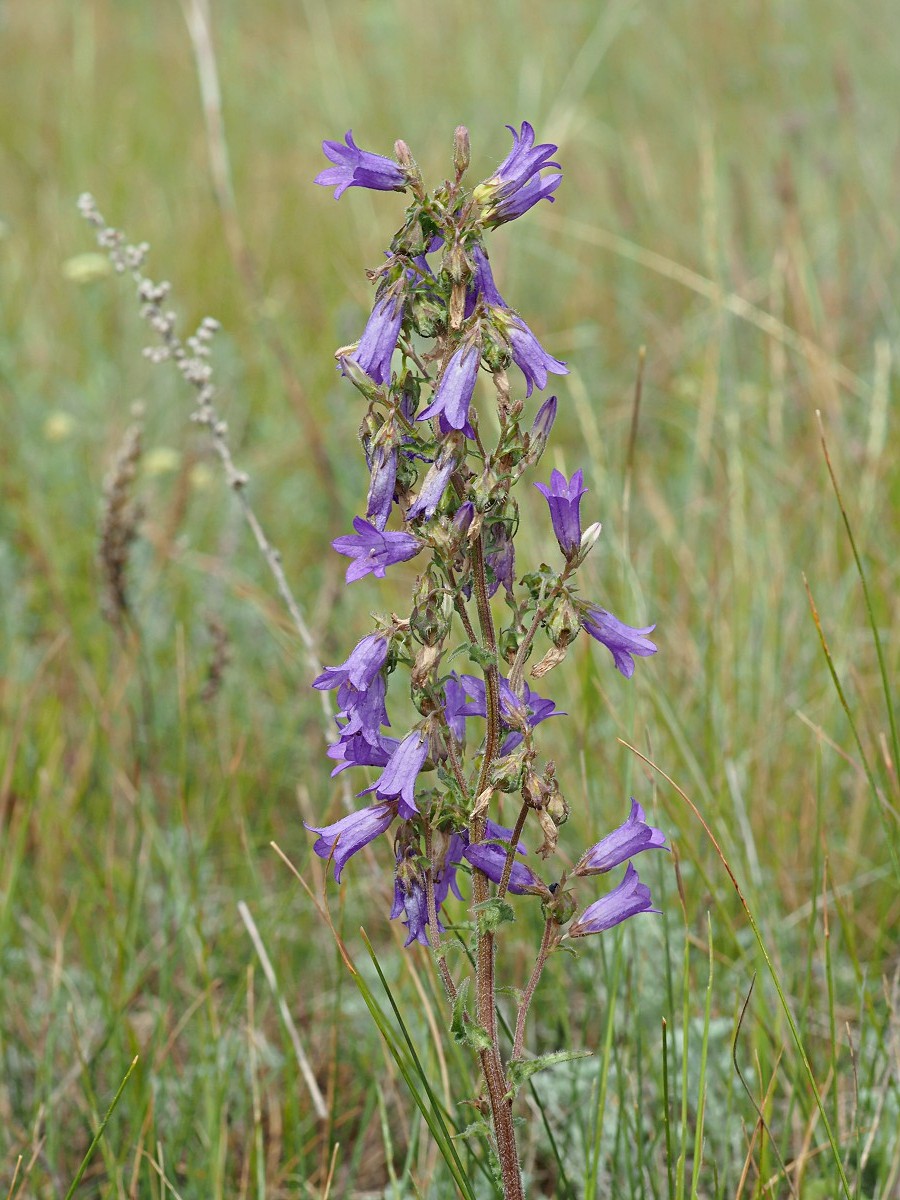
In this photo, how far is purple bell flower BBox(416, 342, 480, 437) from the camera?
5.01 feet

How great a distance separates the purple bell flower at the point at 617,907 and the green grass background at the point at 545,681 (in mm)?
184

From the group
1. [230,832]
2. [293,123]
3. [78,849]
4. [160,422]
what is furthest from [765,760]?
[293,123]

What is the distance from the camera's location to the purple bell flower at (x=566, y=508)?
5.36ft

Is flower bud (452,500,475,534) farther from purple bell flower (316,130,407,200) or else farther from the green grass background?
the green grass background

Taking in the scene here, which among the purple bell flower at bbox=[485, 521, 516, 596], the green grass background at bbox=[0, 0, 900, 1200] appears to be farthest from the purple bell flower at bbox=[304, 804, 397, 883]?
the green grass background at bbox=[0, 0, 900, 1200]

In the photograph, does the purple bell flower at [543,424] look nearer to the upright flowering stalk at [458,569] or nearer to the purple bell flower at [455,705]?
the upright flowering stalk at [458,569]

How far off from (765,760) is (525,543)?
3.51ft

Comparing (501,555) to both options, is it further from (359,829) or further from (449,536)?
(359,829)

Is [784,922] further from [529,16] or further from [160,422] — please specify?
[529,16]

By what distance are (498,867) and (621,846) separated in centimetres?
18

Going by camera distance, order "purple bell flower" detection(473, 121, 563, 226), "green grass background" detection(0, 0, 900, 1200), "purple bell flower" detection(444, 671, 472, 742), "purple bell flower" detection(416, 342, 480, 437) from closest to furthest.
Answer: "purple bell flower" detection(416, 342, 480, 437) < "purple bell flower" detection(473, 121, 563, 226) < "purple bell flower" detection(444, 671, 472, 742) < "green grass background" detection(0, 0, 900, 1200)

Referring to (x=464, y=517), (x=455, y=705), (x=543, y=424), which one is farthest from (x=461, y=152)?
(x=455, y=705)

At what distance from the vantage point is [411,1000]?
8.66ft

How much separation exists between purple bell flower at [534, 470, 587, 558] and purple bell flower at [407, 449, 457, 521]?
138mm
